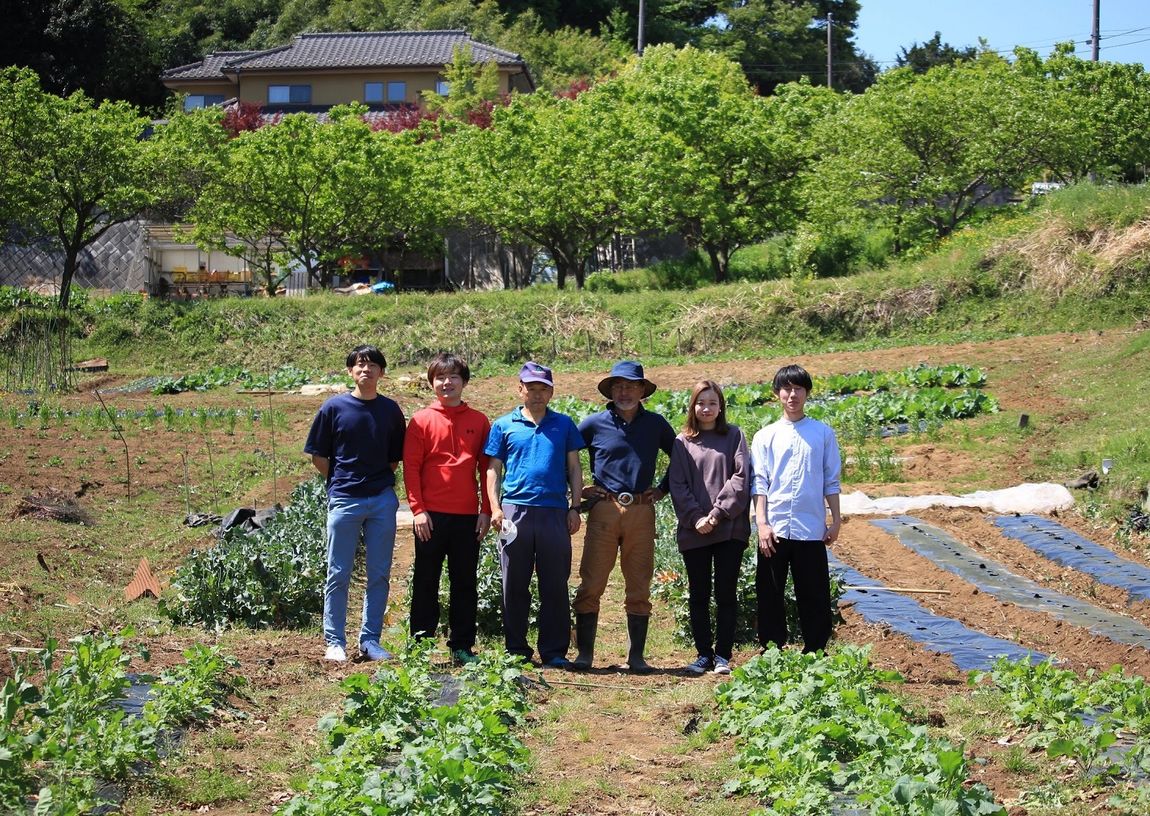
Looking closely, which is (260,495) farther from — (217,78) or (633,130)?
(217,78)

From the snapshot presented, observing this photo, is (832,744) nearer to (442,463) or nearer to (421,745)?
(421,745)

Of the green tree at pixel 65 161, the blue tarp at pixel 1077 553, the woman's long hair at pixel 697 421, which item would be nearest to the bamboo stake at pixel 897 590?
the blue tarp at pixel 1077 553

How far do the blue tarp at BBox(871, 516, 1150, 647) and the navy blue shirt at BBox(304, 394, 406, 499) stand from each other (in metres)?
4.48

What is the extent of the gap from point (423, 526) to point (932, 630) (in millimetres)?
3180

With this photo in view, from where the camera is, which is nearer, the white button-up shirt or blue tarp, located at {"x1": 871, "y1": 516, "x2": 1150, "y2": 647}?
the white button-up shirt

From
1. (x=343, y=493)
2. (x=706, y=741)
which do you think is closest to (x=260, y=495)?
(x=343, y=493)

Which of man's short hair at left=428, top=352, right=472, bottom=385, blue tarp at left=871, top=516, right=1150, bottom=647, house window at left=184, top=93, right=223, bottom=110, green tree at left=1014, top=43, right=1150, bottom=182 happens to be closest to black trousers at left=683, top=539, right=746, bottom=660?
man's short hair at left=428, top=352, right=472, bottom=385

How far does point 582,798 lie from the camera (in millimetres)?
5555

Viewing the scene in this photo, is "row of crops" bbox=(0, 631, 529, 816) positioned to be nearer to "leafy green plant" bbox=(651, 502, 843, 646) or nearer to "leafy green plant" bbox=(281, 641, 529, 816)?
"leafy green plant" bbox=(281, 641, 529, 816)

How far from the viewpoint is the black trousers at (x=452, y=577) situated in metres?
7.67

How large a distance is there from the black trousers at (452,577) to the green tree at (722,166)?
996 inches

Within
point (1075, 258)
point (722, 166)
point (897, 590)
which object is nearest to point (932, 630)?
point (897, 590)

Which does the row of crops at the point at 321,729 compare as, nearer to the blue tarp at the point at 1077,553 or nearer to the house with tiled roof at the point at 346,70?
the blue tarp at the point at 1077,553

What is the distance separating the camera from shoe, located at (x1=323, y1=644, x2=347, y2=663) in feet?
25.1
